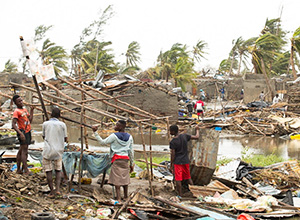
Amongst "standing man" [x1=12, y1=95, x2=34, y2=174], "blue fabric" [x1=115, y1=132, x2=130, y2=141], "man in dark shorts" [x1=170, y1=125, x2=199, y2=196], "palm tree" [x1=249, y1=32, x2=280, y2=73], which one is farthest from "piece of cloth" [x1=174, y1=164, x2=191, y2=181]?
"palm tree" [x1=249, y1=32, x2=280, y2=73]

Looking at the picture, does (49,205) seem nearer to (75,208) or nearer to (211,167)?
(75,208)

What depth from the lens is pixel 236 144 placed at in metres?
14.9

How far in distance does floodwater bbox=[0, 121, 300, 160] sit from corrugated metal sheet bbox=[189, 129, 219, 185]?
4.64 m

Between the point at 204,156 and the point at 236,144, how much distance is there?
838cm

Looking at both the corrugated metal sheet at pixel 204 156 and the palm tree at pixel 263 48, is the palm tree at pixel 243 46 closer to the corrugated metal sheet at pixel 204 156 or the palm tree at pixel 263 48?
the palm tree at pixel 263 48

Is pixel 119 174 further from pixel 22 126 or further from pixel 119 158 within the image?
pixel 22 126

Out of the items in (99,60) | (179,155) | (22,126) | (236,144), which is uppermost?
(99,60)

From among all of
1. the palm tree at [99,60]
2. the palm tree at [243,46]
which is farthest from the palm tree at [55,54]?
the palm tree at [243,46]

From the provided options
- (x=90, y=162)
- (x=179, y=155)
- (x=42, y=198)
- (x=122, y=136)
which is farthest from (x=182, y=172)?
(x=42, y=198)

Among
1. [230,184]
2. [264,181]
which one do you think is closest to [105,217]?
[230,184]

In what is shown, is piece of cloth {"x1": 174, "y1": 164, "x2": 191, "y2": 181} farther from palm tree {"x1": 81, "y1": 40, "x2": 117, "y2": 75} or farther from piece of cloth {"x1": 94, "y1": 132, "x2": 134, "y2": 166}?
palm tree {"x1": 81, "y1": 40, "x2": 117, "y2": 75}

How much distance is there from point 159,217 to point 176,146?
1.78 metres

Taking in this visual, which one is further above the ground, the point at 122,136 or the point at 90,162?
the point at 122,136

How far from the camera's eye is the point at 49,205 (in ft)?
17.7
